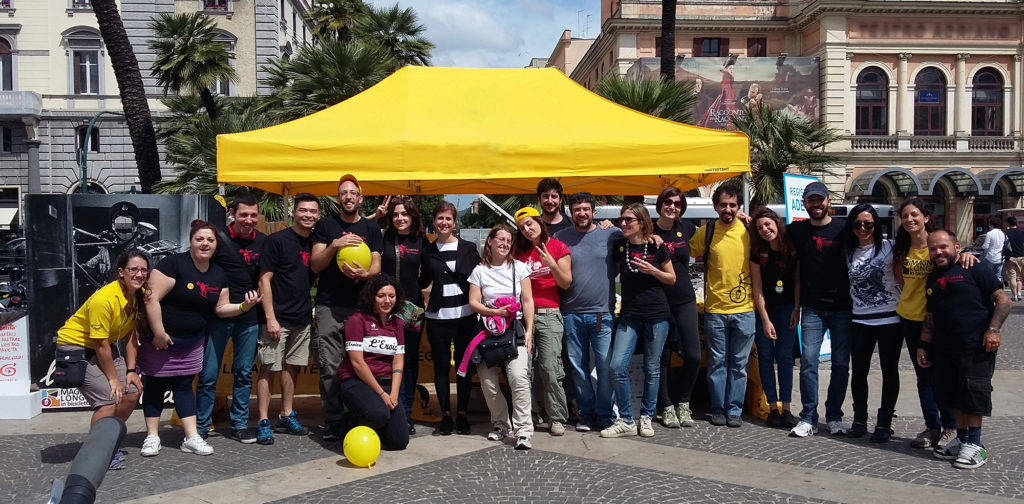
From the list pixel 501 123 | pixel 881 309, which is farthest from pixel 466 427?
pixel 881 309

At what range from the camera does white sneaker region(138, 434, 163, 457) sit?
5414 mm

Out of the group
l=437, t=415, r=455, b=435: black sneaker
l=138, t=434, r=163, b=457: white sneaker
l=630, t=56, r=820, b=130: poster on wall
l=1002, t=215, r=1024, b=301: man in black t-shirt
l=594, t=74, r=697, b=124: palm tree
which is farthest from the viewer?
l=630, t=56, r=820, b=130: poster on wall

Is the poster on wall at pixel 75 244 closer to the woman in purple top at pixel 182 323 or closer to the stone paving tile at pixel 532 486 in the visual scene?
the woman in purple top at pixel 182 323

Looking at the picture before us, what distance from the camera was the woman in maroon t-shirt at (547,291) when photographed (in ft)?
19.0

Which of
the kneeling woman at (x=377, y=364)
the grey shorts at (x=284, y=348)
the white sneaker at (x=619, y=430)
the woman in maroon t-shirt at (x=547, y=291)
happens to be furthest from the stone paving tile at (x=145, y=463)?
the white sneaker at (x=619, y=430)

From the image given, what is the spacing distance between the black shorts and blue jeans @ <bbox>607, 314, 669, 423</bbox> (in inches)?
76.6

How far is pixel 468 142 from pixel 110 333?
317 centimetres

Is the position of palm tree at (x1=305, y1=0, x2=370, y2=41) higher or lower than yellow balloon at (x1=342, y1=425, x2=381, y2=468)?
higher

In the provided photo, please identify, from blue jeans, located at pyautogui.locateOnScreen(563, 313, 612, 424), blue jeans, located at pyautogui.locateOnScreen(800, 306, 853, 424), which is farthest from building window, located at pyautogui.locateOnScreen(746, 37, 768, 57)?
blue jeans, located at pyautogui.locateOnScreen(563, 313, 612, 424)

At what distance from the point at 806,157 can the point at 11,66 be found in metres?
34.0

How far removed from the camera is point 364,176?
661 cm

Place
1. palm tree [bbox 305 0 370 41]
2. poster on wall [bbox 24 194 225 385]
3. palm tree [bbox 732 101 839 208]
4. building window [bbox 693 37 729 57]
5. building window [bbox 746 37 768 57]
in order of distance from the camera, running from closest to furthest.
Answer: poster on wall [bbox 24 194 225 385] < palm tree [bbox 732 101 839 208] < palm tree [bbox 305 0 370 41] < building window [bbox 693 37 729 57] < building window [bbox 746 37 768 57]

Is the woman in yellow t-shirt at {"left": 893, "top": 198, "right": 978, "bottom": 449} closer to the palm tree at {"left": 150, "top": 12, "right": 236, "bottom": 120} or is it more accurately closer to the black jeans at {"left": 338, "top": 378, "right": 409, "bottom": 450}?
the black jeans at {"left": 338, "top": 378, "right": 409, "bottom": 450}

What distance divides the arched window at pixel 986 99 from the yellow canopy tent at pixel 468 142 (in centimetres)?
3593
